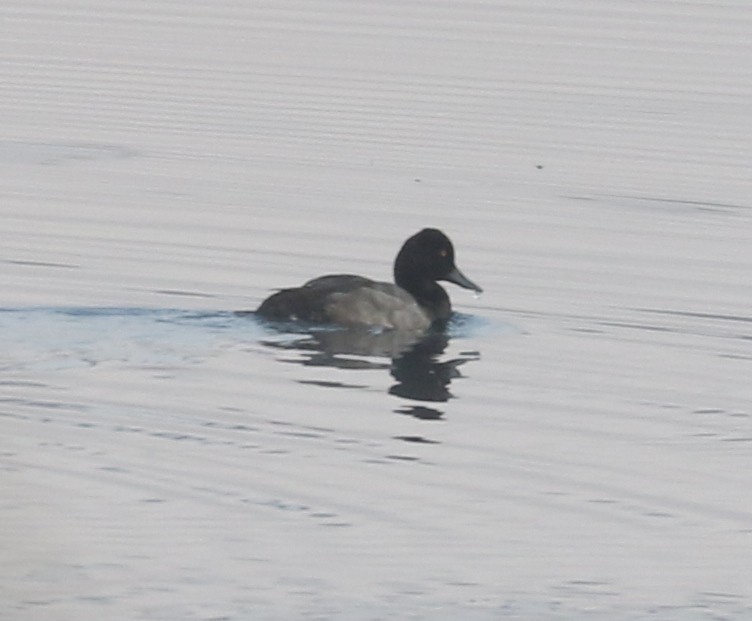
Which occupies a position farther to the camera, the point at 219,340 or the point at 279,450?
the point at 219,340

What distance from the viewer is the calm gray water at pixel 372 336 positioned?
416 inches

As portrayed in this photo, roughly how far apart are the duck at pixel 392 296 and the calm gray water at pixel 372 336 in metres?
0.21

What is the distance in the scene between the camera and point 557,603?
10219 mm

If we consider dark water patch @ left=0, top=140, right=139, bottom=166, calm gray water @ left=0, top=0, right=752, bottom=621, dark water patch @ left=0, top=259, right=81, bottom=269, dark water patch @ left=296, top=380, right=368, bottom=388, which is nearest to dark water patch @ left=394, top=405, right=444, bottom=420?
calm gray water @ left=0, top=0, right=752, bottom=621

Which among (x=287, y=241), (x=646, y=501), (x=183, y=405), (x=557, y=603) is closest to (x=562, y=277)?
(x=287, y=241)

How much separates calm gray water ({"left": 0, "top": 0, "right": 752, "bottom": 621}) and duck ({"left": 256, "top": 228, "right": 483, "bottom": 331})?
210 mm

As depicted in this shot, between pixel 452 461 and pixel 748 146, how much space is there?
1293 cm

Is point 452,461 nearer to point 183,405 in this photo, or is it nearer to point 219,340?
point 183,405

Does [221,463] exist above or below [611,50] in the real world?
below

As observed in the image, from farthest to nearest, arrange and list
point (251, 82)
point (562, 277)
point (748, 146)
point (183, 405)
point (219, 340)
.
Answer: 1. point (251, 82)
2. point (748, 146)
3. point (562, 277)
4. point (219, 340)
5. point (183, 405)

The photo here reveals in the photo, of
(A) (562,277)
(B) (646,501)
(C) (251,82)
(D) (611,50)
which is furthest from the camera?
(D) (611,50)

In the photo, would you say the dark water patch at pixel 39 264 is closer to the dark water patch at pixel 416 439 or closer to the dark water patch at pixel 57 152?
the dark water patch at pixel 57 152

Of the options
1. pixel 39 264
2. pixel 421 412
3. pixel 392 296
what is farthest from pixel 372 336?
pixel 421 412

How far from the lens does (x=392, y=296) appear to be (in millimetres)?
17156
